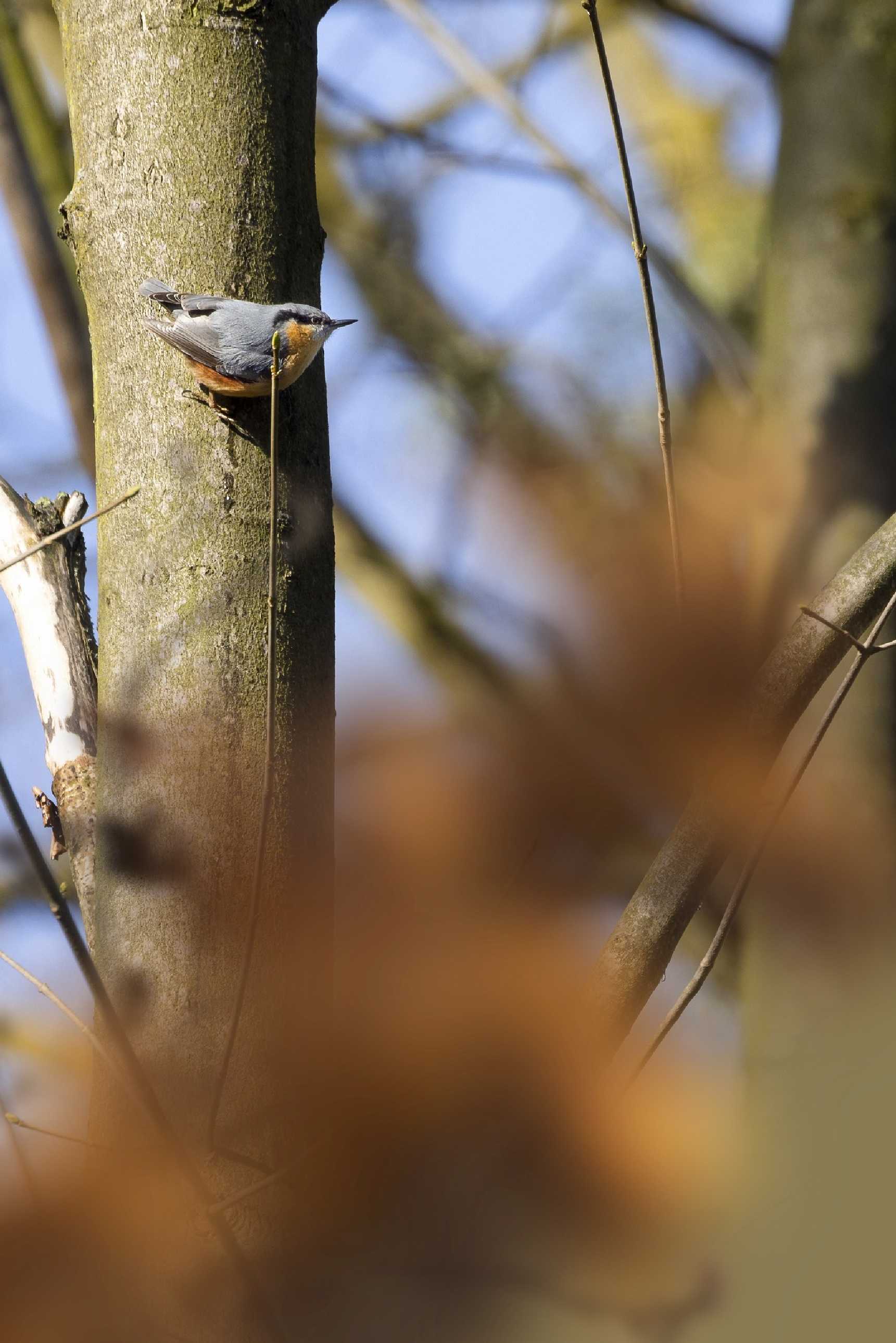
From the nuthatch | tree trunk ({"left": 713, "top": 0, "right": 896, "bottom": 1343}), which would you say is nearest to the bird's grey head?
the nuthatch

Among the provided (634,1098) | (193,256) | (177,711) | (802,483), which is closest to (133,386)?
(193,256)

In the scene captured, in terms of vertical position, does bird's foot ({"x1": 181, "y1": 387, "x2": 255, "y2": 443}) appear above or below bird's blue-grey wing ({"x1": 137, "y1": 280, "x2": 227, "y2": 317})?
below

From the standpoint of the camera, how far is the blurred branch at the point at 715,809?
1.82 feet

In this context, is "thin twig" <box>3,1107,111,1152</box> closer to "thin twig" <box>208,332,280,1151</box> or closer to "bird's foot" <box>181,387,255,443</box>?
"thin twig" <box>208,332,280,1151</box>

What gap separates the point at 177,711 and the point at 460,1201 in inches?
12.3

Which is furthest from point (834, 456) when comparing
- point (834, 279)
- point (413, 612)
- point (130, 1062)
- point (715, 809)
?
point (130, 1062)

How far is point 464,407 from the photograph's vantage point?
7.91 feet

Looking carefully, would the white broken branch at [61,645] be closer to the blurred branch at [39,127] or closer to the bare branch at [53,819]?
the bare branch at [53,819]

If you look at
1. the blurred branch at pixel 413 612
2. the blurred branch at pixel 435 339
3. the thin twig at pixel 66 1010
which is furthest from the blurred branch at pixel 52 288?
the blurred branch at pixel 435 339

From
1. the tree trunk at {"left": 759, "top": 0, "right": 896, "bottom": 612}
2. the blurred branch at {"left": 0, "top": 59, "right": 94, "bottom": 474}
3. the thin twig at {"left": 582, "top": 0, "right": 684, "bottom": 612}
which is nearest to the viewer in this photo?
the thin twig at {"left": 582, "top": 0, "right": 684, "bottom": 612}

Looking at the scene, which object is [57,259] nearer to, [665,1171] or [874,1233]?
[665,1171]

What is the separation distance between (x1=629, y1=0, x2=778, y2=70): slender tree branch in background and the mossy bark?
161 cm

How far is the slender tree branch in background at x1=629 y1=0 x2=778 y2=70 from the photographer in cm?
197

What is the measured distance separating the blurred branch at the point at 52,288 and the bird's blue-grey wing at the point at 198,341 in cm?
65
